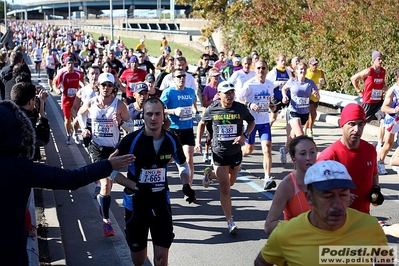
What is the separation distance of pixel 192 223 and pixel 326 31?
44.1ft

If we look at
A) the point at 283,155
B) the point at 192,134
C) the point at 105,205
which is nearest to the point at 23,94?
the point at 105,205

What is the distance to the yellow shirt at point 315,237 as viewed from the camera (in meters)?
3.35

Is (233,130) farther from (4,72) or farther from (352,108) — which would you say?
(4,72)

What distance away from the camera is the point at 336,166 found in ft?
11.3

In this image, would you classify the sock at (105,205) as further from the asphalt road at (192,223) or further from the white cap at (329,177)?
the white cap at (329,177)

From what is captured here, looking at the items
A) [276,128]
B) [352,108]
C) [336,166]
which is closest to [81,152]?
[276,128]

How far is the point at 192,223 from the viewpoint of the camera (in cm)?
852

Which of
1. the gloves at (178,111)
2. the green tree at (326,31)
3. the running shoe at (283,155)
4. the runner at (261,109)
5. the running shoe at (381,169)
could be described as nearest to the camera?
the gloves at (178,111)

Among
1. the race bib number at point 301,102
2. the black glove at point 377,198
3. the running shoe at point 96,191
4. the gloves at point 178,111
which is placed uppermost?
the race bib number at point 301,102

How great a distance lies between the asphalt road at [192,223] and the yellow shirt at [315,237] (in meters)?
3.49

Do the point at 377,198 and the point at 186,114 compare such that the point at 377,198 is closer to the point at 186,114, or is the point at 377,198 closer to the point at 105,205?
the point at 105,205

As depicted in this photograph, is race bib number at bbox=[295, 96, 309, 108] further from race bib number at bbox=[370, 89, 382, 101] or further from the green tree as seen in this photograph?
the green tree

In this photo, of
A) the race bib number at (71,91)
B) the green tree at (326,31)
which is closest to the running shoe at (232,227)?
the race bib number at (71,91)

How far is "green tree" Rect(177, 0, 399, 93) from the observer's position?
1792 centimetres
